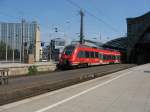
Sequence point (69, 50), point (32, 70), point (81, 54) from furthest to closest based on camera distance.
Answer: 1. point (81, 54)
2. point (69, 50)
3. point (32, 70)

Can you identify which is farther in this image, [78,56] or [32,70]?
[78,56]

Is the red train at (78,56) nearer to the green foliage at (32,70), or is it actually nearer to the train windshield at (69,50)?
the train windshield at (69,50)

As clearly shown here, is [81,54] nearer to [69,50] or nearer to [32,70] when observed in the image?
[69,50]

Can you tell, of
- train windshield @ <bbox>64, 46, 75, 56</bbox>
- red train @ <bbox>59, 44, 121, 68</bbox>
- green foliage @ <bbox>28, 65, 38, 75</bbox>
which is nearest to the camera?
green foliage @ <bbox>28, 65, 38, 75</bbox>

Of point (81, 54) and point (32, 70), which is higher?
point (81, 54)

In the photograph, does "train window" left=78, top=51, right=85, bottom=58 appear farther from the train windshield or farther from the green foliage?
the green foliage

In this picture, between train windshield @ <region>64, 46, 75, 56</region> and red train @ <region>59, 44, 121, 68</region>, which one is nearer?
red train @ <region>59, 44, 121, 68</region>

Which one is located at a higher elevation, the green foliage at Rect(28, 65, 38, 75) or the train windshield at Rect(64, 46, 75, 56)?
the train windshield at Rect(64, 46, 75, 56)

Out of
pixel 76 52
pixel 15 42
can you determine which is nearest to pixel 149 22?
pixel 15 42

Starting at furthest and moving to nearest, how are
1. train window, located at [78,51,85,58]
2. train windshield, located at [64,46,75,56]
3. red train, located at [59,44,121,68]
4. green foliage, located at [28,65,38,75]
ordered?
train window, located at [78,51,85,58] → train windshield, located at [64,46,75,56] → red train, located at [59,44,121,68] → green foliage, located at [28,65,38,75]

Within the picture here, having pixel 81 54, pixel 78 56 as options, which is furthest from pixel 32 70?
pixel 81 54

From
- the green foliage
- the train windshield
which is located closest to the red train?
the train windshield

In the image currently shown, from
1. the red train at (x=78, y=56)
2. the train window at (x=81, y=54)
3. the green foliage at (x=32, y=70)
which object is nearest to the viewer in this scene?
the green foliage at (x=32, y=70)

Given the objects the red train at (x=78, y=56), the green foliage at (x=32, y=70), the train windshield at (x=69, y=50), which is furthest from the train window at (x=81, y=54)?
→ the green foliage at (x=32, y=70)
